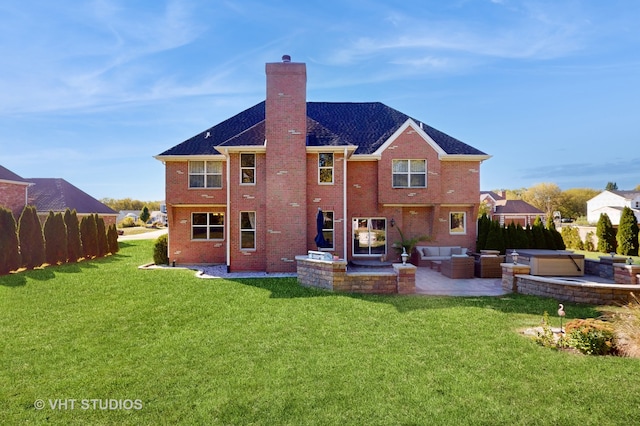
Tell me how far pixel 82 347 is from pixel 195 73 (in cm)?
1180

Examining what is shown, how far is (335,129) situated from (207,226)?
9.44 meters

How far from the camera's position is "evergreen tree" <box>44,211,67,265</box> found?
60.8 feet

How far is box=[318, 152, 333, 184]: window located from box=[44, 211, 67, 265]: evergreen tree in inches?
624

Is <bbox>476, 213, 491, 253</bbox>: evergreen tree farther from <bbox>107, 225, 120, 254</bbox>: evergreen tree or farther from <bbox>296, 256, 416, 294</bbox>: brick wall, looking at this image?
<bbox>107, 225, 120, 254</bbox>: evergreen tree

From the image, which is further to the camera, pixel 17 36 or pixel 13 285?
pixel 13 285

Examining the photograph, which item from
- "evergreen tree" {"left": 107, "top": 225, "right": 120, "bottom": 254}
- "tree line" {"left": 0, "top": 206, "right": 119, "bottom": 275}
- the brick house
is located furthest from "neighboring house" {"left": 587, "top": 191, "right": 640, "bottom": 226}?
the brick house

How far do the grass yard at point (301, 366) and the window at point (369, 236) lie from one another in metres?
8.06

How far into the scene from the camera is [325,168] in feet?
51.4

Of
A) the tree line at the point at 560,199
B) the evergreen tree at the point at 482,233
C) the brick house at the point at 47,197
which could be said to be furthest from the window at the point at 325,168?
the tree line at the point at 560,199

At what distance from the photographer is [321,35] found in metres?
13.1

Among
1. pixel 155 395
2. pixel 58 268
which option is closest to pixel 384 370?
pixel 155 395

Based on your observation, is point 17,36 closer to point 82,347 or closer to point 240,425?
point 82,347

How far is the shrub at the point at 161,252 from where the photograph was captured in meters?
17.5

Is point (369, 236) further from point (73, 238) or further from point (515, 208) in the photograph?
point (515, 208)
